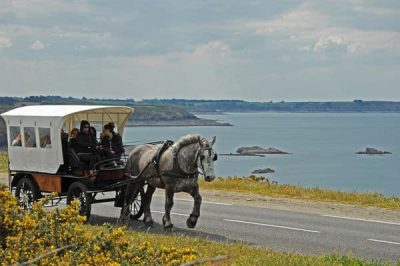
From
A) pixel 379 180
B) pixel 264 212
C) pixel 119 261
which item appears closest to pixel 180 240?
pixel 119 261

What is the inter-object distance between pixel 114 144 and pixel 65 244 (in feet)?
27.5

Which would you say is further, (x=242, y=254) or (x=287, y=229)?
(x=287, y=229)

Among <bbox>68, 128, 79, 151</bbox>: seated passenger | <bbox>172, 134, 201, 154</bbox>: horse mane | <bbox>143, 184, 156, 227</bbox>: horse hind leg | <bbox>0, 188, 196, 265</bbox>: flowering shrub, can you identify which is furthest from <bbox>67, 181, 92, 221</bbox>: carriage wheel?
<bbox>0, 188, 196, 265</bbox>: flowering shrub

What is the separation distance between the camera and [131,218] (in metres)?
17.1

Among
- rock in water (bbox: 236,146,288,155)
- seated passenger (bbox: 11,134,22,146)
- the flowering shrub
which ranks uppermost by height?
seated passenger (bbox: 11,134,22,146)

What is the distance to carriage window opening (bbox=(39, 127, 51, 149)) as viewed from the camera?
1650 centimetres

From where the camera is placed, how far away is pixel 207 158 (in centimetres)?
1449

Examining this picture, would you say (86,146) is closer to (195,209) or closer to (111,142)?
(111,142)

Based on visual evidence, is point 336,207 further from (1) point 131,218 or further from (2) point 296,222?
(1) point 131,218

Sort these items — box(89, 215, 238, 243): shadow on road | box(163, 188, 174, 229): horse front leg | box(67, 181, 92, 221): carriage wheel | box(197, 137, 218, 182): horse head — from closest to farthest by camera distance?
box(197, 137, 218, 182): horse head
box(89, 215, 238, 243): shadow on road
box(163, 188, 174, 229): horse front leg
box(67, 181, 92, 221): carriage wheel

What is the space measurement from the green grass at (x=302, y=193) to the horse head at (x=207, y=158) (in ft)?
23.6

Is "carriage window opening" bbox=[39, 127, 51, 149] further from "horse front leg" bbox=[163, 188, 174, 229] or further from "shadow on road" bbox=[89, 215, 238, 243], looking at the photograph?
"horse front leg" bbox=[163, 188, 174, 229]

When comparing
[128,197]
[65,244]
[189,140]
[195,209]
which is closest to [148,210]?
[128,197]

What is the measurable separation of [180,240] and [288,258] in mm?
2621
